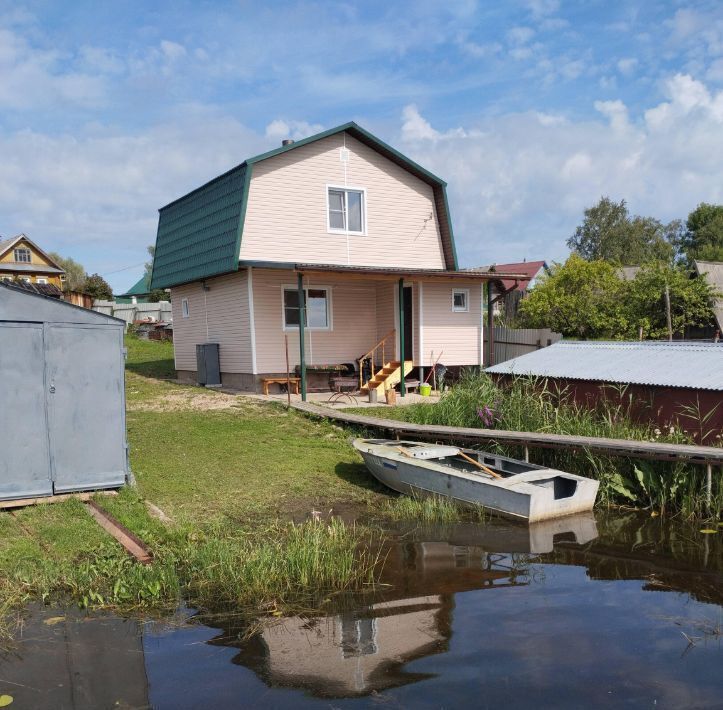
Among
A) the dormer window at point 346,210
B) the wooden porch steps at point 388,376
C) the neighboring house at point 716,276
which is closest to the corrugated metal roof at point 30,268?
the dormer window at point 346,210

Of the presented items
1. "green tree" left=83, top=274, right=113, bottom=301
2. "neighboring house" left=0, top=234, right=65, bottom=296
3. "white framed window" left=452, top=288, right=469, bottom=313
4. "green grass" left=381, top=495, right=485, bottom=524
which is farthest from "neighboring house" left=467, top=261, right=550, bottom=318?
"neighboring house" left=0, top=234, right=65, bottom=296

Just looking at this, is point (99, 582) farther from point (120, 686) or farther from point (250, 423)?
point (250, 423)

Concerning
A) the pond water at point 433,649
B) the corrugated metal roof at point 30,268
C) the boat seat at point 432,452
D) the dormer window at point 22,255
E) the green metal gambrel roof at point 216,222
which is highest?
the dormer window at point 22,255

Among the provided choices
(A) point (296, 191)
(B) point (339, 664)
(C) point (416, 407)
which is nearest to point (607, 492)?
(C) point (416, 407)

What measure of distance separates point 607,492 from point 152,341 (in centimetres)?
2892

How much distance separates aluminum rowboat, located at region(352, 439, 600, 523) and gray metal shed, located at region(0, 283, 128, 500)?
4175 mm

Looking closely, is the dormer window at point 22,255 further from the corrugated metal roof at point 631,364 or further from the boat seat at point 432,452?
the boat seat at point 432,452

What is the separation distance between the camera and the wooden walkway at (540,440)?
9.28m

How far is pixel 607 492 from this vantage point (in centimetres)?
1002

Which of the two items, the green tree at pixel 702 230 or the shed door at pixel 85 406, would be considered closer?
the shed door at pixel 85 406

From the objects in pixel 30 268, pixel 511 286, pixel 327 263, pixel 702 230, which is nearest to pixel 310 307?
pixel 327 263

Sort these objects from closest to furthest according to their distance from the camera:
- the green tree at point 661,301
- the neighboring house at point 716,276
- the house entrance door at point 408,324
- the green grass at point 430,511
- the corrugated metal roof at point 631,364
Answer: the green grass at point 430,511 → the corrugated metal roof at point 631,364 → the house entrance door at point 408,324 → the green tree at point 661,301 → the neighboring house at point 716,276

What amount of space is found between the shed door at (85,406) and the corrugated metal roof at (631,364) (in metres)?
8.39

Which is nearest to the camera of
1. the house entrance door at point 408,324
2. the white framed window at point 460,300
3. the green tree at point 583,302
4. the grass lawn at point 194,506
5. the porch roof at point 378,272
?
the grass lawn at point 194,506
